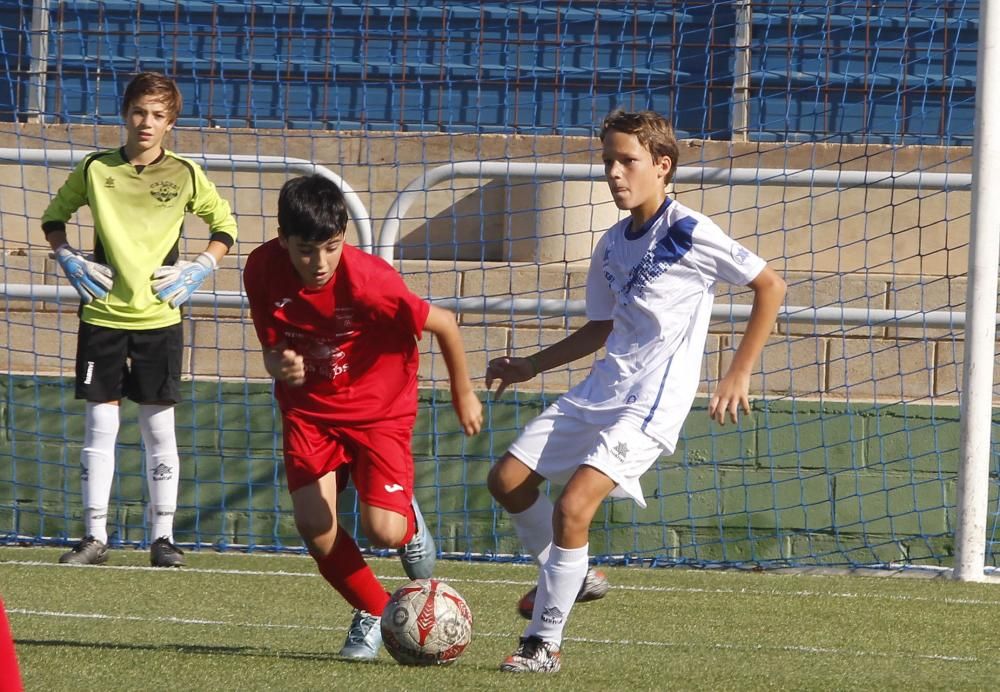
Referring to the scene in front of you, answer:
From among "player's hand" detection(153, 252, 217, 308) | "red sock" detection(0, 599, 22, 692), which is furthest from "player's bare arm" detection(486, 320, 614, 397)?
"red sock" detection(0, 599, 22, 692)

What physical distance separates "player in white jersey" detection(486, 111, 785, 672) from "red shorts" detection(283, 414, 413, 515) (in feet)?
0.98

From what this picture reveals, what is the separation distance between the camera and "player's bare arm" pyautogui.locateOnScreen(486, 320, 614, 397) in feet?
14.3

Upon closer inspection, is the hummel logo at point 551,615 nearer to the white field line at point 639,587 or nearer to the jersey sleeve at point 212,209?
the white field line at point 639,587

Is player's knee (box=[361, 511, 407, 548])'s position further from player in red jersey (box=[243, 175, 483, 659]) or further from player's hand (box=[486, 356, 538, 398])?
player's hand (box=[486, 356, 538, 398])

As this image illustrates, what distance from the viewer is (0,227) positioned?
23.6ft

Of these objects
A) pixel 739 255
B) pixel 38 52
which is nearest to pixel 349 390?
pixel 739 255

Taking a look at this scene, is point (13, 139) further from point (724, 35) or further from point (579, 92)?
point (724, 35)

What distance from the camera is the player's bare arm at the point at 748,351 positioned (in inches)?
157

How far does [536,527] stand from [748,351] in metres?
0.81

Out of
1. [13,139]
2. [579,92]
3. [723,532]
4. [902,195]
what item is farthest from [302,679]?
[579,92]

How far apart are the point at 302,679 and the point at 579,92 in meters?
7.16

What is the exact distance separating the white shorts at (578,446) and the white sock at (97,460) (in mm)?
2302

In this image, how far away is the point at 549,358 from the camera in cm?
443

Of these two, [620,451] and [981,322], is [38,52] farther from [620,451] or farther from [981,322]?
[620,451]
